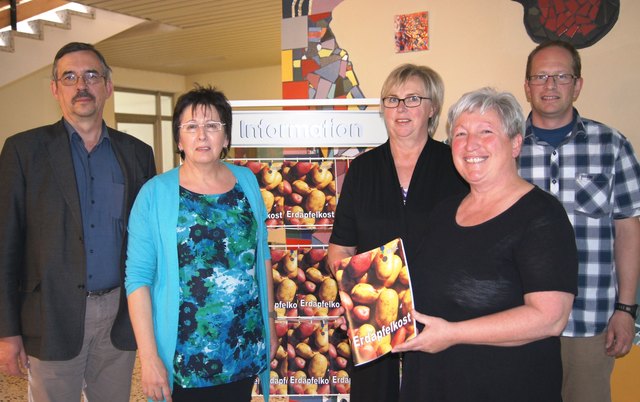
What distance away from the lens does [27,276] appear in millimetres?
1969

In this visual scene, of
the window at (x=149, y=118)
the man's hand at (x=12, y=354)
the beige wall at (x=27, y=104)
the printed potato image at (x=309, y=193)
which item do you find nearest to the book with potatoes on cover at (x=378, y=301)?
the printed potato image at (x=309, y=193)

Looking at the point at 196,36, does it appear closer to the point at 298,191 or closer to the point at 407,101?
the point at 298,191

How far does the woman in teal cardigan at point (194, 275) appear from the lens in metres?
1.72

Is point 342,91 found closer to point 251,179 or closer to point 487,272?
point 251,179

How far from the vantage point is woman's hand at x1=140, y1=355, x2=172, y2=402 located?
1691mm

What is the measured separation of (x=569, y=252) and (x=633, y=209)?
1.09 m

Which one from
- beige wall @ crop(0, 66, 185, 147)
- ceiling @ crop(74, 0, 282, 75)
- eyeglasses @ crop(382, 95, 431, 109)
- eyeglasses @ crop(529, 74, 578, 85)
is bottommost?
eyeglasses @ crop(382, 95, 431, 109)

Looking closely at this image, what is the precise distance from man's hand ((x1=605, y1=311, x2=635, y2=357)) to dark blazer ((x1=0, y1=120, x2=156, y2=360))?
1954 millimetres

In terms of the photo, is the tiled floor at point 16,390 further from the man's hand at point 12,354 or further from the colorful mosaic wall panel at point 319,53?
the colorful mosaic wall panel at point 319,53

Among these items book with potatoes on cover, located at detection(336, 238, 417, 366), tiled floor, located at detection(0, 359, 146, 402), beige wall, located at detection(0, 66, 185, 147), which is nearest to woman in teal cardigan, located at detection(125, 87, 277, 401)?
book with potatoes on cover, located at detection(336, 238, 417, 366)

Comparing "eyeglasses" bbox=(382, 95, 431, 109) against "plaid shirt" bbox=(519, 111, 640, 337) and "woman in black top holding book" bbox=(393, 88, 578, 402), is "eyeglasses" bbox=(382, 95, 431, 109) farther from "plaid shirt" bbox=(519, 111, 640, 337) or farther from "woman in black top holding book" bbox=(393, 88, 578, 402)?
"plaid shirt" bbox=(519, 111, 640, 337)

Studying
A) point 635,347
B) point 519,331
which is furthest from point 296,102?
point 635,347

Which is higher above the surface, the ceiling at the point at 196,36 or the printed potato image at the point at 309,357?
the ceiling at the point at 196,36

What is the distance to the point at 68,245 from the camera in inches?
76.8
